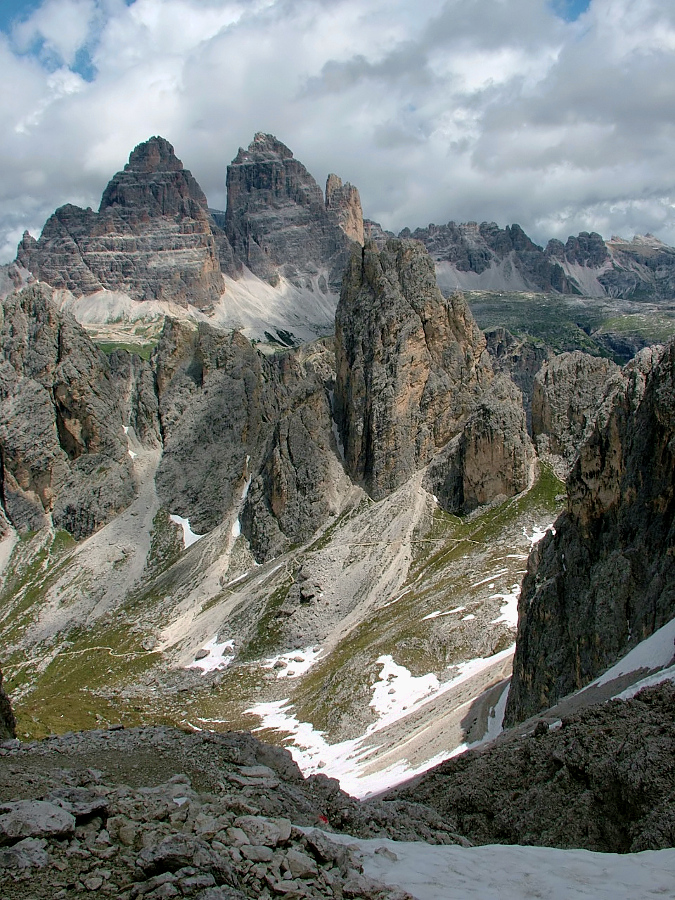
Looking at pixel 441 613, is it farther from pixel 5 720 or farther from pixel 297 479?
pixel 5 720

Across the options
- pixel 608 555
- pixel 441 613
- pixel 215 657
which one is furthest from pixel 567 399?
pixel 608 555

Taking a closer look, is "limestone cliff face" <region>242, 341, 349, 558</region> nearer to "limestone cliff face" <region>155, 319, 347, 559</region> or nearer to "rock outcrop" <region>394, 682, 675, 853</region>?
"limestone cliff face" <region>155, 319, 347, 559</region>

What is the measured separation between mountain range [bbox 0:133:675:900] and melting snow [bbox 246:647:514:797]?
0.33m

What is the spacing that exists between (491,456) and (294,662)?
32258mm

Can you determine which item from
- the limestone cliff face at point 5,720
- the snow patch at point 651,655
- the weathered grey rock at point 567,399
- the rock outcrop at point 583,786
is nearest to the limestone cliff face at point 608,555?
the snow patch at point 651,655

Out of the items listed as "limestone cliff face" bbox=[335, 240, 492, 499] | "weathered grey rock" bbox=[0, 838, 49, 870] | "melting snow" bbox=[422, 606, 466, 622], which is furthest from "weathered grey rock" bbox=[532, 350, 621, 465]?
"weathered grey rock" bbox=[0, 838, 49, 870]

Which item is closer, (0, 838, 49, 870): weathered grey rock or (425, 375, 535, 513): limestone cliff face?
(0, 838, 49, 870): weathered grey rock

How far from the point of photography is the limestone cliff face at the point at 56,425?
122125 mm

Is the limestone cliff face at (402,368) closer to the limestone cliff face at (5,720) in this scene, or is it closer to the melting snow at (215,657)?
the melting snow at (215,657)

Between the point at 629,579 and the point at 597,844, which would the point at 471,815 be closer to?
the point at 597,844

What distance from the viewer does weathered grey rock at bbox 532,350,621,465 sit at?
86.3 m

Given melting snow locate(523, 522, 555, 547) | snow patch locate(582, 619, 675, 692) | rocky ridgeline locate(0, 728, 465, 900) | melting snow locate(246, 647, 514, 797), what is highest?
rocky ridgeline locate(0, 728, 465, 900)

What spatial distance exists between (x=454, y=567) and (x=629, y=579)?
44.0m

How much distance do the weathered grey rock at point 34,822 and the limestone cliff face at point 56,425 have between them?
114 meters
